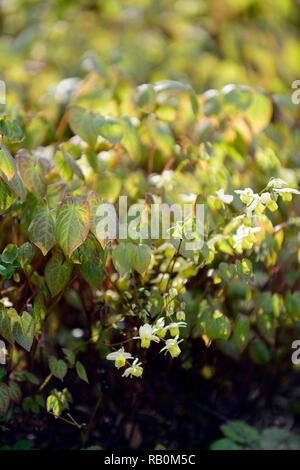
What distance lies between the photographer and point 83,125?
110 centimetres

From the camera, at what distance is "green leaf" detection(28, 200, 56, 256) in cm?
88

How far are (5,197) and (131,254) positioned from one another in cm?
26

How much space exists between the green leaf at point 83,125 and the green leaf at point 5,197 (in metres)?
0.23

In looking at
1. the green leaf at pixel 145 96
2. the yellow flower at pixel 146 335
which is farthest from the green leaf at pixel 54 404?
the green leaf at pixel 145 96

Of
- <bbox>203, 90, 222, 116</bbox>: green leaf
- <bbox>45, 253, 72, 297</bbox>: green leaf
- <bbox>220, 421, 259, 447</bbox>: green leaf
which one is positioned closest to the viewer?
<bbox>45, 253, 72, 297</bbox>: green leaf

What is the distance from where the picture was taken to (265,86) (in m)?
2.28

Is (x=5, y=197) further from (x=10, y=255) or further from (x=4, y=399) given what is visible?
(x=4, y=399)

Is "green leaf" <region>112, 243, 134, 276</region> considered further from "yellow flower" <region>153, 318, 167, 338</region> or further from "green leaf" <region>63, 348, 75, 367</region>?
"green leaf" <region>63, 348, 75, 367</region>

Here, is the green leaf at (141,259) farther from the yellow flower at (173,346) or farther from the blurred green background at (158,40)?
the blurred green background at (158,40)

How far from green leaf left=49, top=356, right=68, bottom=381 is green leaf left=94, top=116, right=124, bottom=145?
0.47 metres

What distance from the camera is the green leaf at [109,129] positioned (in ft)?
3.45

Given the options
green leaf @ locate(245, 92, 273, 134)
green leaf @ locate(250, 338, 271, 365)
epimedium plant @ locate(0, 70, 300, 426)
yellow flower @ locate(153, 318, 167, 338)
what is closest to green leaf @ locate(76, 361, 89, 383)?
epimedium plant @ locate(0, 70, 300, 426)
